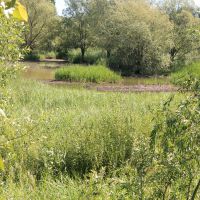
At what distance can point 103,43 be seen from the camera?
80.6ft

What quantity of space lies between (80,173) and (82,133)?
0.64 meters

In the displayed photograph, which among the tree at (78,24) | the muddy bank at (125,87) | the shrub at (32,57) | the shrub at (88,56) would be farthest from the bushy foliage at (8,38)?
the shrub at (32,57)

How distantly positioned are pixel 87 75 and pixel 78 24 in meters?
15.5

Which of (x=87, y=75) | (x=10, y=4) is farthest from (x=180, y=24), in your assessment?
(x=10, y=4)

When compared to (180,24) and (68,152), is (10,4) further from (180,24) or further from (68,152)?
(180,24)

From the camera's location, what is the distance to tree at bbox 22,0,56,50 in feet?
112

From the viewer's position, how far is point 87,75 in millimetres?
18359

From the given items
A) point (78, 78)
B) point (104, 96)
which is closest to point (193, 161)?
point (104, 96)

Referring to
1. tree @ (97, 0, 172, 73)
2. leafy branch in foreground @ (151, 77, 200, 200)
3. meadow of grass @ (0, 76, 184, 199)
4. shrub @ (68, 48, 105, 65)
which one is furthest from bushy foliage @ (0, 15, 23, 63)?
shrub @ (68, 48, 105, 65)

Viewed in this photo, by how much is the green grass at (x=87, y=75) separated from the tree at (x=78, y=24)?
13015 mm

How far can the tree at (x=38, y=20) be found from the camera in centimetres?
3409

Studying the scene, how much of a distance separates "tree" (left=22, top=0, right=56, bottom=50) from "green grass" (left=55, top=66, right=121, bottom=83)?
53.6 ft

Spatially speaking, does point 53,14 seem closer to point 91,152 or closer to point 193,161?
point 91,152

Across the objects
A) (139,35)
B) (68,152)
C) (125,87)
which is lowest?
(125,87)
